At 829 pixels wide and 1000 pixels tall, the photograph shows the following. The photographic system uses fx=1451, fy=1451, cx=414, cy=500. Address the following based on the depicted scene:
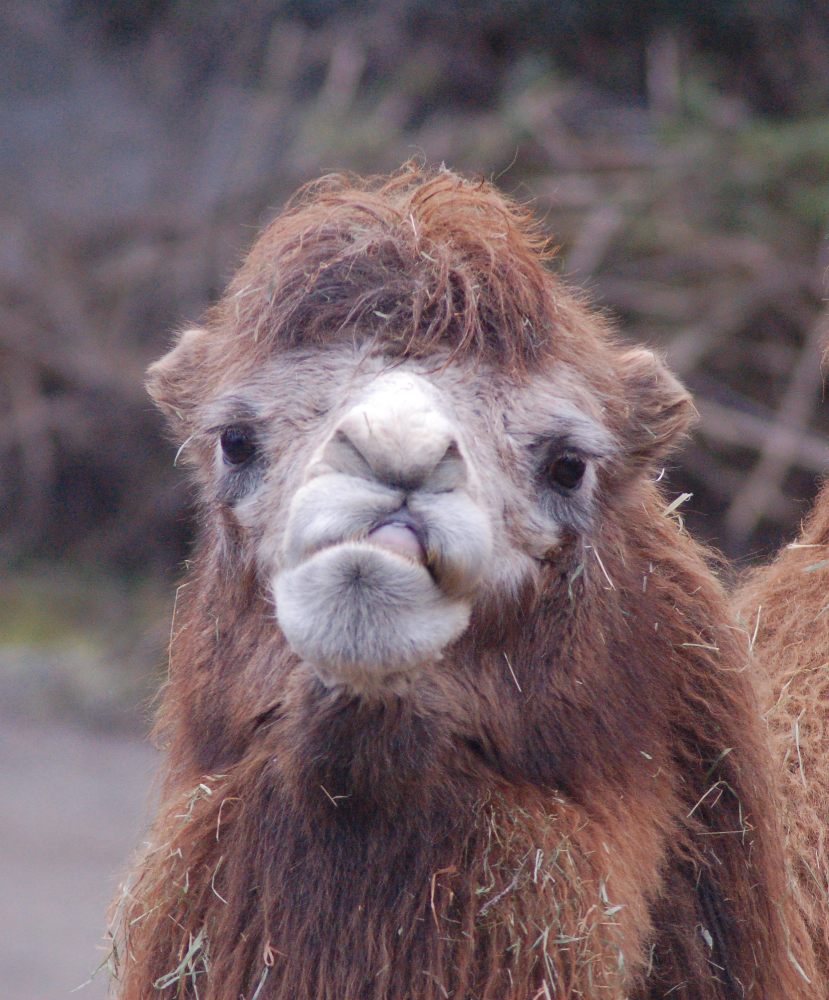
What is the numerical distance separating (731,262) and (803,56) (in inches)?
78.4

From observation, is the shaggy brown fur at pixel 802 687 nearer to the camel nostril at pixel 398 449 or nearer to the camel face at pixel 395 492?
the camel face at pixel 395 492

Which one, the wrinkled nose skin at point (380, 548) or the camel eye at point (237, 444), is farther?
the camel eye at point (237, 444)

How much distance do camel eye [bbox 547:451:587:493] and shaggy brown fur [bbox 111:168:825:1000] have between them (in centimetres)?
14

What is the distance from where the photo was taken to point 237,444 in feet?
9.89

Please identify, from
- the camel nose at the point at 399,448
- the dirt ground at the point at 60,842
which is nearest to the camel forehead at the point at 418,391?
the camel nose at the point at 399,448

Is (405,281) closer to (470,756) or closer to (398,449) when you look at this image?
(398,449)

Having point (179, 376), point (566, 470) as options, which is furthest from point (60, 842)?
point (566, 470)

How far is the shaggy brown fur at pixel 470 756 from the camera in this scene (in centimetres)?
282

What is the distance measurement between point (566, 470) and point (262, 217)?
8510 mm

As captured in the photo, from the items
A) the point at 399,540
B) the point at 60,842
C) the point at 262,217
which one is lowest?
the point at 60,842

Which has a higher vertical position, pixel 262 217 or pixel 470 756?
pixel 470 756

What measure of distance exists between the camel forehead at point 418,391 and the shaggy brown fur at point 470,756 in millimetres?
27

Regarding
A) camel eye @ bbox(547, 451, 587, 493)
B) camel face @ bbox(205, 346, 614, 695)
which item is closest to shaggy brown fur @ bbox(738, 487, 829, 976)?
camel eye @ bbox(547, 451, 587, 493)

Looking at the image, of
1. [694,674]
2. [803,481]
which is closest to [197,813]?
[694,674]
